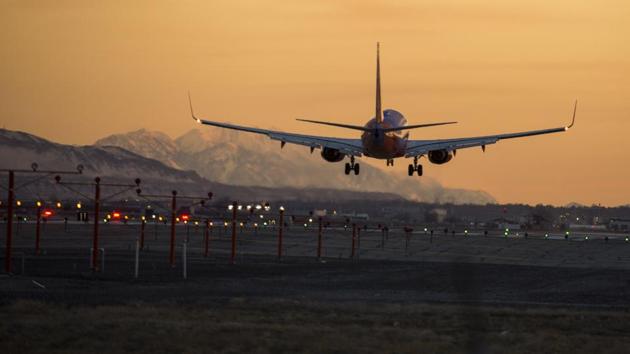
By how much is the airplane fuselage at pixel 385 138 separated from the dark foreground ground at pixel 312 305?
7351mm

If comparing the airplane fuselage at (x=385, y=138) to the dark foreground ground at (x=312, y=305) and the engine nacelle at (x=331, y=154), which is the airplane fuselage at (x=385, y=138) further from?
the dark foreground ground at (x=312, y=305)

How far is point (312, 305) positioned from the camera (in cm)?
4931

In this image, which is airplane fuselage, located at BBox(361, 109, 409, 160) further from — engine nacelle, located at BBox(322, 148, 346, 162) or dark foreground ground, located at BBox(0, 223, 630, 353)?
dark foreground ground, located at BBox(0, 223, 630, 353)

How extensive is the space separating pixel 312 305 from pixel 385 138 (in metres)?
36.8

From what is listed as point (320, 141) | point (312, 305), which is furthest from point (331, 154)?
point (312, 305)

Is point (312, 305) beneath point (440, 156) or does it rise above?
beneath

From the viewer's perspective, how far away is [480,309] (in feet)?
167

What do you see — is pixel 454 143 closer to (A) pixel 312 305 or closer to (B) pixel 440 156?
(B) pixel 440 156

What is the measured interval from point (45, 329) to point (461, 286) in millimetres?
33880

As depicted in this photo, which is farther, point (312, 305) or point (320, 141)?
point (320, 141)

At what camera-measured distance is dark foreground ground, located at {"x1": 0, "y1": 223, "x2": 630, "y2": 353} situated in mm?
36938

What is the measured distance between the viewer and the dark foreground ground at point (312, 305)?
121 feet

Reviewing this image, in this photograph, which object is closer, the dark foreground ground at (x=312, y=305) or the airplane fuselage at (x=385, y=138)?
the dark foreground ground at (x=312, y=305)

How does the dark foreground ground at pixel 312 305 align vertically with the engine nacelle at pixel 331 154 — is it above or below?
below
